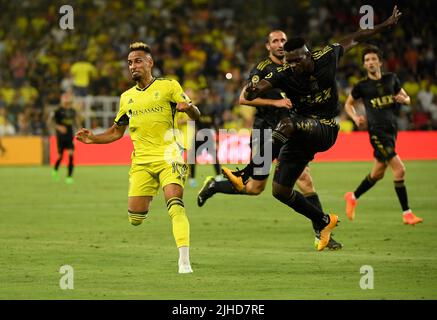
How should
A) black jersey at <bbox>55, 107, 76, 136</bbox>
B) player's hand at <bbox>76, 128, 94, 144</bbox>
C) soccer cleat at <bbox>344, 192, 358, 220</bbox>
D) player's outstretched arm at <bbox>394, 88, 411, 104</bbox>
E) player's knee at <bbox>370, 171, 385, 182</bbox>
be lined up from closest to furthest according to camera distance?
player's hand at <bbox>76, 128, 94, 144</bbox> < player's outstretched arm at <bbox>394, 88, 411, 104</bbox> < soccer cleat at <bbox>344, 192, 358, 220</bbox> < player's knee at <bbox>370, 171, 385, 182</bbox> < black jersey at <bbox>55, 107, 76, 136</bbox>

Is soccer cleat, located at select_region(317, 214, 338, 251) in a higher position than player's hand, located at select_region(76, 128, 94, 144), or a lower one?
lower

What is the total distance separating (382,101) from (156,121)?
239 inches

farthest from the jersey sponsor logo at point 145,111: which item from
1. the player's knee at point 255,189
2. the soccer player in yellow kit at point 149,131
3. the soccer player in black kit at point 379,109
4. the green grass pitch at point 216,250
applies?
the soccer player in black kit at point 379,109

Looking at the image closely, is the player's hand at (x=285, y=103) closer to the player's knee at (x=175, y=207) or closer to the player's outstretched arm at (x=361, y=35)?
the player's outstretched arm at (x=361, y=35)

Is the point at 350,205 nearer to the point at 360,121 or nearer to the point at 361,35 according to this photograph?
the point at 360,121

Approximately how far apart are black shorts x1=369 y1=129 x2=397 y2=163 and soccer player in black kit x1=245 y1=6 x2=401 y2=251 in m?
4.21

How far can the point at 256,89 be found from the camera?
451 inches

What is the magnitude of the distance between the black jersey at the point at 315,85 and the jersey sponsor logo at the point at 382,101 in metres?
4.57

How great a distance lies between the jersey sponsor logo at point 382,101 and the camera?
16047 mm

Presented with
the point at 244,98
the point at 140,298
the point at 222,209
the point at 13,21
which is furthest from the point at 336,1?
the point at 140,298

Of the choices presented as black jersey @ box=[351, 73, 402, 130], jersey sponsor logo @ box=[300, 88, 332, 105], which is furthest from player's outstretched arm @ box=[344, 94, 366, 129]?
jersey sponsor logo @ box=[300, 88, 332, 105]

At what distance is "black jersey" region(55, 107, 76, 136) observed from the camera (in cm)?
2619

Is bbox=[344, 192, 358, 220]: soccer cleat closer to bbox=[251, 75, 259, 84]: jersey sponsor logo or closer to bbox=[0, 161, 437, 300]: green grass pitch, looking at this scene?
bbox=[0, 161, 437, 300]: green grass pitch

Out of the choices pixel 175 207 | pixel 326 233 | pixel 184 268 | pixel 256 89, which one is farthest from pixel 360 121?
pixel 184 268
